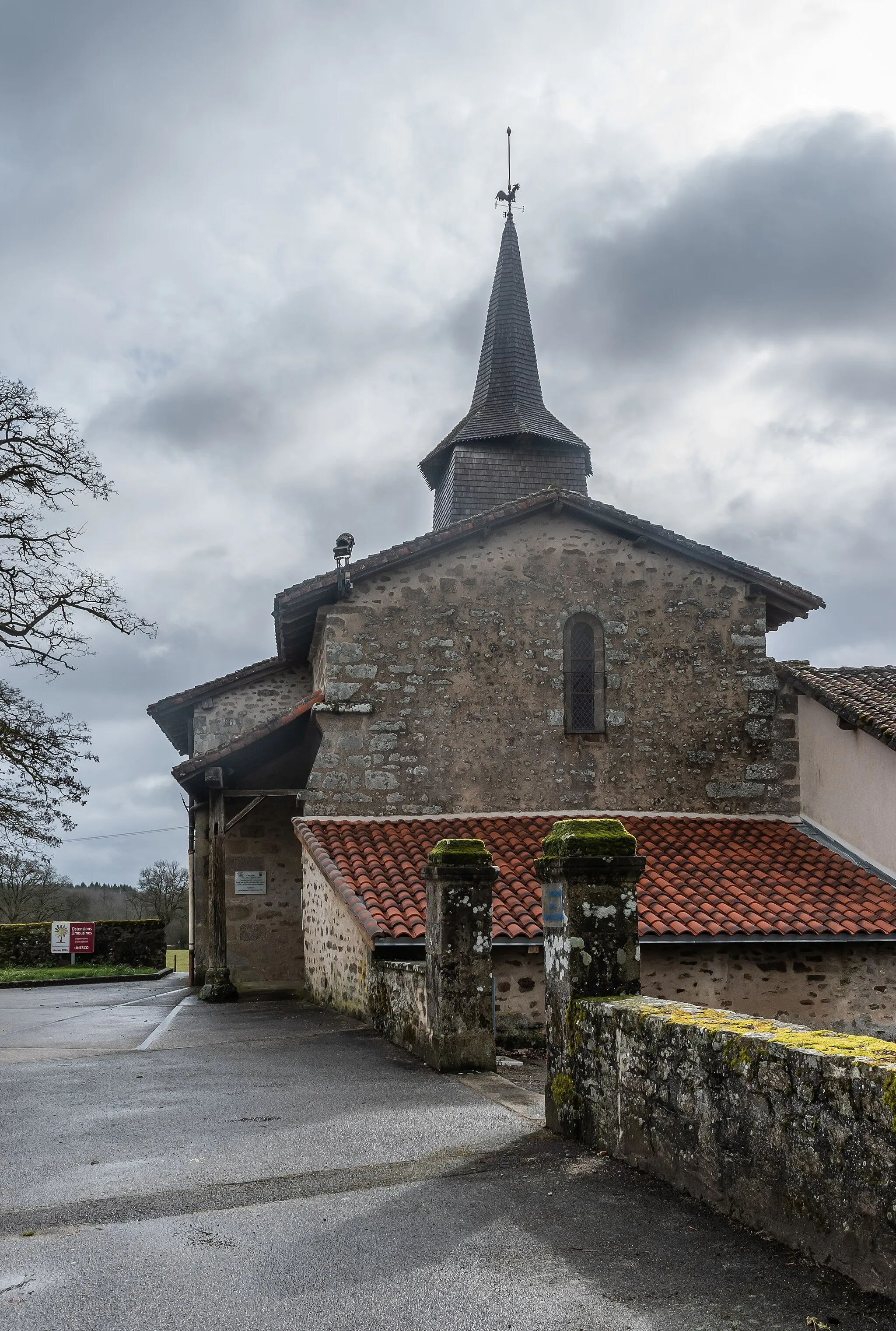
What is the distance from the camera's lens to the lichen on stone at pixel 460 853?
8.82 meters

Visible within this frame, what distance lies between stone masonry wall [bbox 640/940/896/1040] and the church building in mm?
2299

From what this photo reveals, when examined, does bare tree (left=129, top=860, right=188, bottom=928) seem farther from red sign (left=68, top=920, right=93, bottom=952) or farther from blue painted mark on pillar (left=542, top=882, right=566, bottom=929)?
blue painted mark on pillar (left=542, top=882, right=566, bottom=929)

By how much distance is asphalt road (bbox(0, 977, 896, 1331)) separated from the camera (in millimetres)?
3816

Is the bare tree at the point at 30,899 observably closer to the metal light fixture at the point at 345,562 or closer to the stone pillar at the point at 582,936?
the metal light fixture at the point at 345,562

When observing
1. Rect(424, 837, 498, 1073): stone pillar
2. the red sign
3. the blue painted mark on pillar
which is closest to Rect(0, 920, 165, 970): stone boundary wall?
the red sign

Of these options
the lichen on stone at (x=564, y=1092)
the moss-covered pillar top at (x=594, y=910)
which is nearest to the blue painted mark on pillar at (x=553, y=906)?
the moss-covered pillar top at (x=594, y=910)

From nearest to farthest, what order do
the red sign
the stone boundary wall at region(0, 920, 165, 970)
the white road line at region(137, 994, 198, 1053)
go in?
the white road line at region(137, 994, 198, 1053), the red sign, the stone boundary wall at region(0, 920, 165, 970)

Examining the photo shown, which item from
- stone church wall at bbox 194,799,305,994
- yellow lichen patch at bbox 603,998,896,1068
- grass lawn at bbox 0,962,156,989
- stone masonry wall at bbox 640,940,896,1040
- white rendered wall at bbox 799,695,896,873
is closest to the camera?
yellow lichen patch at bbox 603,998,896,1068

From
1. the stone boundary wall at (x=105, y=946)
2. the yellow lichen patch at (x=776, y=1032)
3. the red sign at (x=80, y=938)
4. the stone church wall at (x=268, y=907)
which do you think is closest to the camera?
the yellow lichen patch at (x=776, y=1032)

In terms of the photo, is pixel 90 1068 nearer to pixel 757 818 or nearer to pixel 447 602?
pixel 447 602

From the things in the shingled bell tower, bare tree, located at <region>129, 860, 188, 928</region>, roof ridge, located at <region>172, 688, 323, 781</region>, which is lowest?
bare tree, located at <region>129, 860, 188, 928</region>

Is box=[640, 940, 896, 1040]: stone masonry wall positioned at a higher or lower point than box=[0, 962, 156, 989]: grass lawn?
higher

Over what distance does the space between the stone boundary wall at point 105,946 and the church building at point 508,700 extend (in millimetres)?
15820

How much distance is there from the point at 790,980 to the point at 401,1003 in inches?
219
